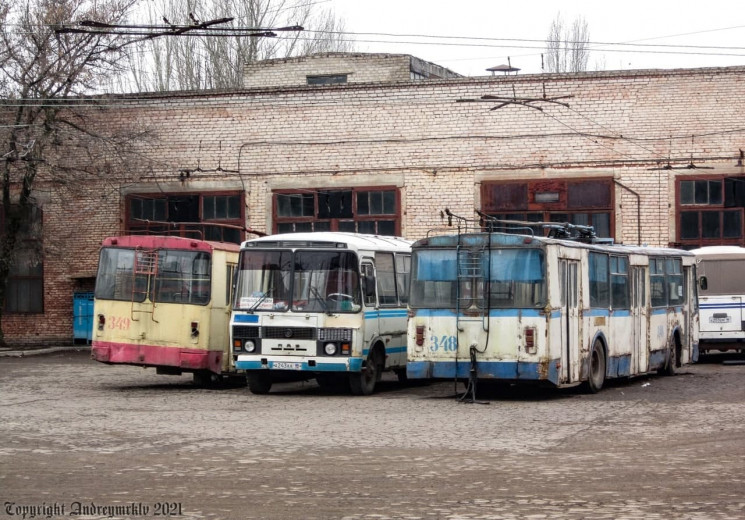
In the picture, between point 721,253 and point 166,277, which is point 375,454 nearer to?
point 166,277

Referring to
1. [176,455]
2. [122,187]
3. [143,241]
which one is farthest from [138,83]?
[176,455]

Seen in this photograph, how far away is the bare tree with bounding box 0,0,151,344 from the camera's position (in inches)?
1229

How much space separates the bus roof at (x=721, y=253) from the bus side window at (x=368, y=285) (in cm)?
1136

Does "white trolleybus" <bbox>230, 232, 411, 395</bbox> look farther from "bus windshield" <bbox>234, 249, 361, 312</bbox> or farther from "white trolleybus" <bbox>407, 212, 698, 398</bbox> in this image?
"white trolleybus" <bbox>407, 212, 698, 398</bbox>

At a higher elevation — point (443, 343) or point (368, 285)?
point (368, 285)

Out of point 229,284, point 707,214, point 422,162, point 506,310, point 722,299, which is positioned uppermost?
point 422,162

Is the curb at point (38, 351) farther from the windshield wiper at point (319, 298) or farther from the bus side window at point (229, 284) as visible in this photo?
the windshield wiper at point (319, 298)

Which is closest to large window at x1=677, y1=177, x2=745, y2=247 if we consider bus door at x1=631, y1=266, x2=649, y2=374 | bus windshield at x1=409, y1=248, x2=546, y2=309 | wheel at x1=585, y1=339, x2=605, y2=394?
bus door at x1=631, y1=266, x2=649, y2=374

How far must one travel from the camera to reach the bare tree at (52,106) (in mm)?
31219

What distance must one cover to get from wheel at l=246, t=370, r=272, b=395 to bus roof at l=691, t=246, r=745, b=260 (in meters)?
12.6

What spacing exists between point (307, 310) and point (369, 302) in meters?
1.05

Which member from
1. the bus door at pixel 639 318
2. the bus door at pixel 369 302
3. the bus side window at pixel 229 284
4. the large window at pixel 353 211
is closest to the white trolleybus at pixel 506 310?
the bus door at pixel 369 302

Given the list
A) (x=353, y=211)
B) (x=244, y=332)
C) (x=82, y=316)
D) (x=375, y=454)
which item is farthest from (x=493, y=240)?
(x=82, y=316)

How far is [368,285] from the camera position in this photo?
20.1 metres
